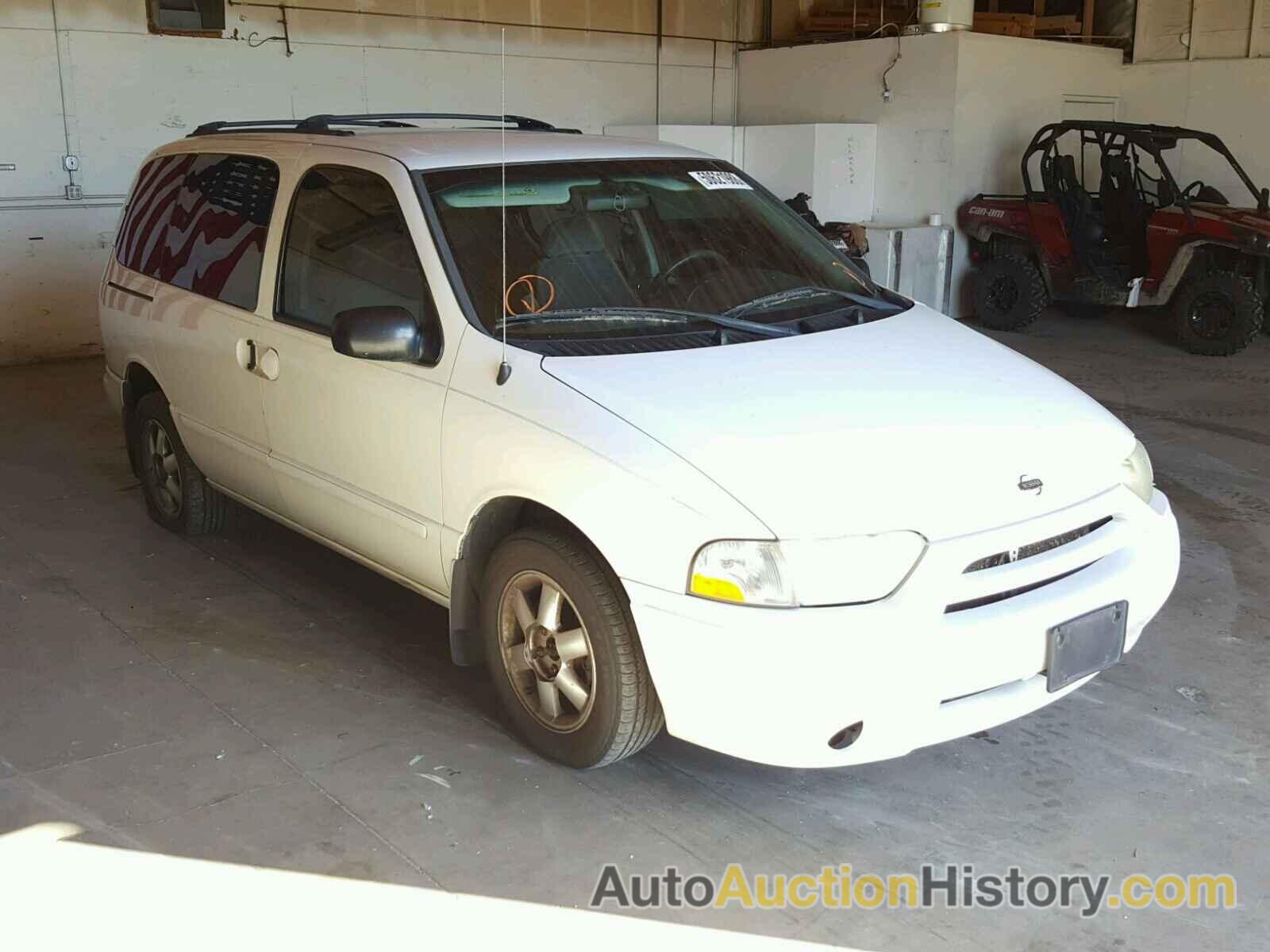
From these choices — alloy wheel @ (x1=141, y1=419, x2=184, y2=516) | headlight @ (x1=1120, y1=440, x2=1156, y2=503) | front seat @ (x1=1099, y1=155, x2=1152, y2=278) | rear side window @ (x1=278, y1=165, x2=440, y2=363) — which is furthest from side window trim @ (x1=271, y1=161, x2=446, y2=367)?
front seat @ (x1=1099, y1=155, x2=1152, y2=278)

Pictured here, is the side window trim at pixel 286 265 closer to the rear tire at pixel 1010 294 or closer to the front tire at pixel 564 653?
the front tire at pixel 564 653

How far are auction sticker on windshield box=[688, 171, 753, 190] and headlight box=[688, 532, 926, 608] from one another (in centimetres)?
179

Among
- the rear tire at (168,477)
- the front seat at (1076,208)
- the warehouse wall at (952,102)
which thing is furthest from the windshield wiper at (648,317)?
the warehouse wall at (952,102)

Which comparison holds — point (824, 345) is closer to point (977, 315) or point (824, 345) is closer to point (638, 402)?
point (638, 402)

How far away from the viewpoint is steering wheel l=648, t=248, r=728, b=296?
3543 millimetres

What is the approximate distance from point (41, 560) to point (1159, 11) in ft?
36.6

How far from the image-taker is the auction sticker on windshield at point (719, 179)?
13.3 ft

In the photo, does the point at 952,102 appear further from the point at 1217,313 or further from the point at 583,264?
the point at 583,264

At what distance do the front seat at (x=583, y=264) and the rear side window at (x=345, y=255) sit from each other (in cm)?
36

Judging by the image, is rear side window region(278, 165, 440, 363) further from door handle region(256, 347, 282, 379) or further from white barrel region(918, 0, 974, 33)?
white barrel region(918, 0, 974, 33)

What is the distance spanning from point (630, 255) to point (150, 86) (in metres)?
7.32

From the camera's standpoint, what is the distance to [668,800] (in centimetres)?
310

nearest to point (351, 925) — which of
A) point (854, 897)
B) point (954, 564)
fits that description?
point (854, 897)

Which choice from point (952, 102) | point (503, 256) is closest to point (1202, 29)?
point (952, 102)
